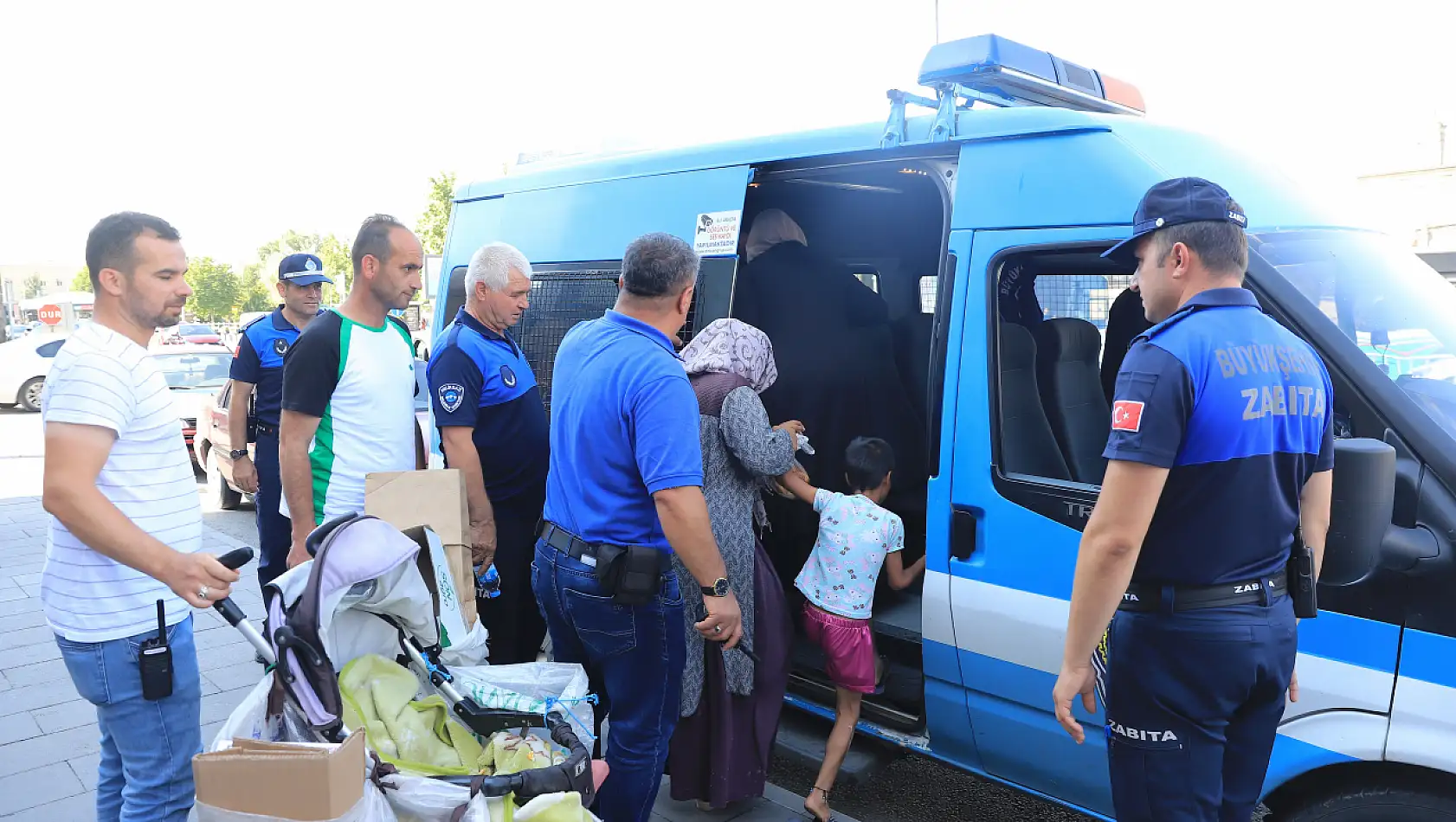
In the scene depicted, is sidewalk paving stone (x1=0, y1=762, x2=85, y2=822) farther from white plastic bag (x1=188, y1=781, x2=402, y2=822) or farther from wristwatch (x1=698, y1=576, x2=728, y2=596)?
wristwatch (x1=698, y1=576, x2=728, y2=596)

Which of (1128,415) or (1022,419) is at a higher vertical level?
(1128,415)

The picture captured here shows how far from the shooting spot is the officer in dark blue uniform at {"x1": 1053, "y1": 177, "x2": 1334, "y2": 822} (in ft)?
6.56

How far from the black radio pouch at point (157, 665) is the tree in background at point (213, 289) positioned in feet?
256

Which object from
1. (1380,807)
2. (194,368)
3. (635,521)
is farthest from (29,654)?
(194,368)

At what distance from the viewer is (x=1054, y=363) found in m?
3.21

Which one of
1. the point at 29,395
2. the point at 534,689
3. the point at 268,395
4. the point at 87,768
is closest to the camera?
the point at 534,689

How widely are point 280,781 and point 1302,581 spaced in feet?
7.34

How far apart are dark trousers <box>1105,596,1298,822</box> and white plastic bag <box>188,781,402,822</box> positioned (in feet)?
5.40

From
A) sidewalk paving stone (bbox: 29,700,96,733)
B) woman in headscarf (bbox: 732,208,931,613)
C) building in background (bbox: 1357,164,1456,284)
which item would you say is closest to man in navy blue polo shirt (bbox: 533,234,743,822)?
woman in headscarf (bbox: 732,208,931,613)

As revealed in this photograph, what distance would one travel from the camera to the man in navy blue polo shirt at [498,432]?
11.2 feet

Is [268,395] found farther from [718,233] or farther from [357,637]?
[357,637]

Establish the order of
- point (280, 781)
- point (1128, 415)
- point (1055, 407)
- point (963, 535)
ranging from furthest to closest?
point (1055, 407) → point (963, 535) → point (1128, 415) → point (280, 781)

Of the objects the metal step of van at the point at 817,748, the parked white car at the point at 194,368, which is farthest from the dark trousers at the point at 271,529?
the parked white car at the point at 194,368

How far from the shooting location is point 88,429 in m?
2.28
